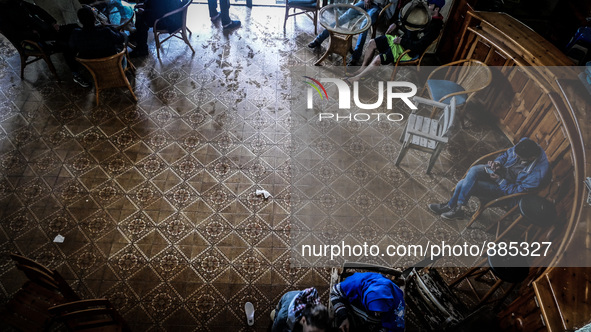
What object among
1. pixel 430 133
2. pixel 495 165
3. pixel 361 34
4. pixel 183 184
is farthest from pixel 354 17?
pixel 183 184

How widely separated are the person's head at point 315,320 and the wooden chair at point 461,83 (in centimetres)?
320

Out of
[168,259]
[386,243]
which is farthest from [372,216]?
[168,259]

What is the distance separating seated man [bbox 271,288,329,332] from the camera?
8.73 ft

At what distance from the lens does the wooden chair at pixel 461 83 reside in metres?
4.84

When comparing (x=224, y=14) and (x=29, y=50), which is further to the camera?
(x=224, y=14)

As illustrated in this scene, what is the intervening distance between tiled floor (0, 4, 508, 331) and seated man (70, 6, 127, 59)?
76cm

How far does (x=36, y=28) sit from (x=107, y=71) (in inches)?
44.7

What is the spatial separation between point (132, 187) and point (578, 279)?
4.16 metres

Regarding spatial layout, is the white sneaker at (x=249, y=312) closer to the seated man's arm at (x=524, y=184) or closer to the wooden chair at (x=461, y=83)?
the seated man's arm at (x=524, y=184)

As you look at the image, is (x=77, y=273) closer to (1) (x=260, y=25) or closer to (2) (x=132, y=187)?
(2) (x=132, y=187)

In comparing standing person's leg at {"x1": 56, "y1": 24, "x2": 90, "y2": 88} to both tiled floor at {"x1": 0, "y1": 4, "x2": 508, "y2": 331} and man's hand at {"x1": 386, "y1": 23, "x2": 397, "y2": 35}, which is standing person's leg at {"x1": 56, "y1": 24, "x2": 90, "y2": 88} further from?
man's hand at {"x1": 386, "y1": 23, "x2": 397, "y2": 35}

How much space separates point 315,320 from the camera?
8.72 ft

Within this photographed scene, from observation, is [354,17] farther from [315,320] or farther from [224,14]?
[315,320]

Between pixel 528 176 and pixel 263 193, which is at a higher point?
pixel 528 176
